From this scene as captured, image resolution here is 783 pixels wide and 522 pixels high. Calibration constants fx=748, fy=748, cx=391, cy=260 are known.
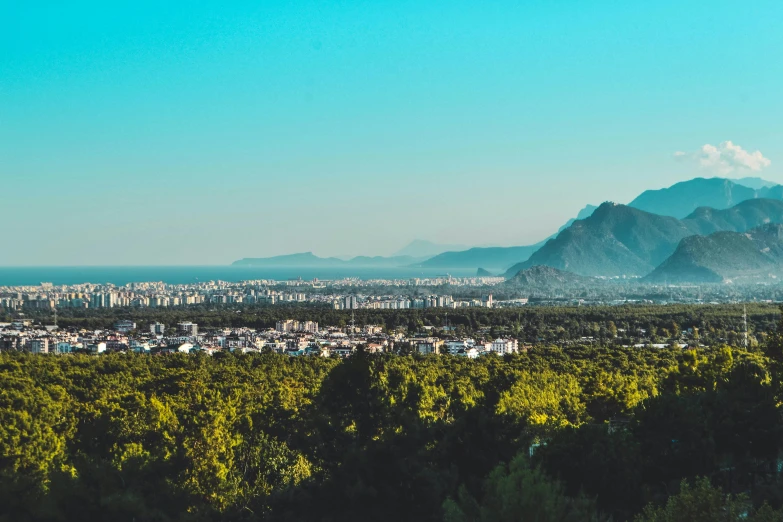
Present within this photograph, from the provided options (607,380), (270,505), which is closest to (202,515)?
(270,505)

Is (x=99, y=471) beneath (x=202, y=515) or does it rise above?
above

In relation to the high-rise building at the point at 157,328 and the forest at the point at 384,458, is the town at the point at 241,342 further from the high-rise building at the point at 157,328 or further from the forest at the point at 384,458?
the forest at the point at 384,458

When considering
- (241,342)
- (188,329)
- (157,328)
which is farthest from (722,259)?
(241,342)

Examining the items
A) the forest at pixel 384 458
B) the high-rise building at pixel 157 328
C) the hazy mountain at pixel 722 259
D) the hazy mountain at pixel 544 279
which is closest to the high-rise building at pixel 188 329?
the high-rise building at pixel 157 328

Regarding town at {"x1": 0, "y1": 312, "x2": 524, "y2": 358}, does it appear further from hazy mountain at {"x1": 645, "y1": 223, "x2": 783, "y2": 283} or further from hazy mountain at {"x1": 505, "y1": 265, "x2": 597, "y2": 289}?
hazy mountain at {"x1": 645, "y1": 223, "x2": 783, "y2": 283}

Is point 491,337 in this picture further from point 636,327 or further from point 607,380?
point 607,380

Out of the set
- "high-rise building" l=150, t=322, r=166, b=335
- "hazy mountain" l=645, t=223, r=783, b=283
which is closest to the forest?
"high-rise building" l=150, t=322, r=166, b=335

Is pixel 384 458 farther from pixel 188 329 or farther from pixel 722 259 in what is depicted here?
pixel 722 259
